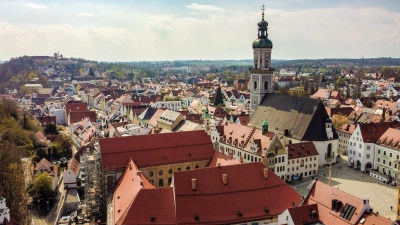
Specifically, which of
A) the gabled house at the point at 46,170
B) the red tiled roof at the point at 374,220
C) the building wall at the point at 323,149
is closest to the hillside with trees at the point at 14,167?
the gabled house at the point at 46,170

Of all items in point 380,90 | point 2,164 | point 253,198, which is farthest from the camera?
point 380,90

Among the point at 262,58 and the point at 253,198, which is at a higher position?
the point at 262,58

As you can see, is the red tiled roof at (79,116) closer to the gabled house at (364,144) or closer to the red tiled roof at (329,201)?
the gabled house at (364,144)

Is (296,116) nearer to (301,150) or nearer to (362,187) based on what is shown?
(301,150)

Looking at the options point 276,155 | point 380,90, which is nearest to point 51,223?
point 276,155

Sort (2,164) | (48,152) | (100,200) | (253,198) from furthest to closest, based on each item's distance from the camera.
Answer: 1. (48,152)
2. (2,164)
3. (100,200)
4. (253,198)

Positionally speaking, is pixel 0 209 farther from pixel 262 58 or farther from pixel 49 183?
pixel 262 58

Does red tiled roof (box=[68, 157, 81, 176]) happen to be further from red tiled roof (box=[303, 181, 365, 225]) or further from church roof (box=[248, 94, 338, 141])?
red tiled roof (box=[303, 181, 365, 225])

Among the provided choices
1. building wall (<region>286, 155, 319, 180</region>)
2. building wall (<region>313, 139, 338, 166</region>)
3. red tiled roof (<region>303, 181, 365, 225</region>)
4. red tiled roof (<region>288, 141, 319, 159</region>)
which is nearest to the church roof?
building wall (<region>313, 139, 338, 166</region>)
